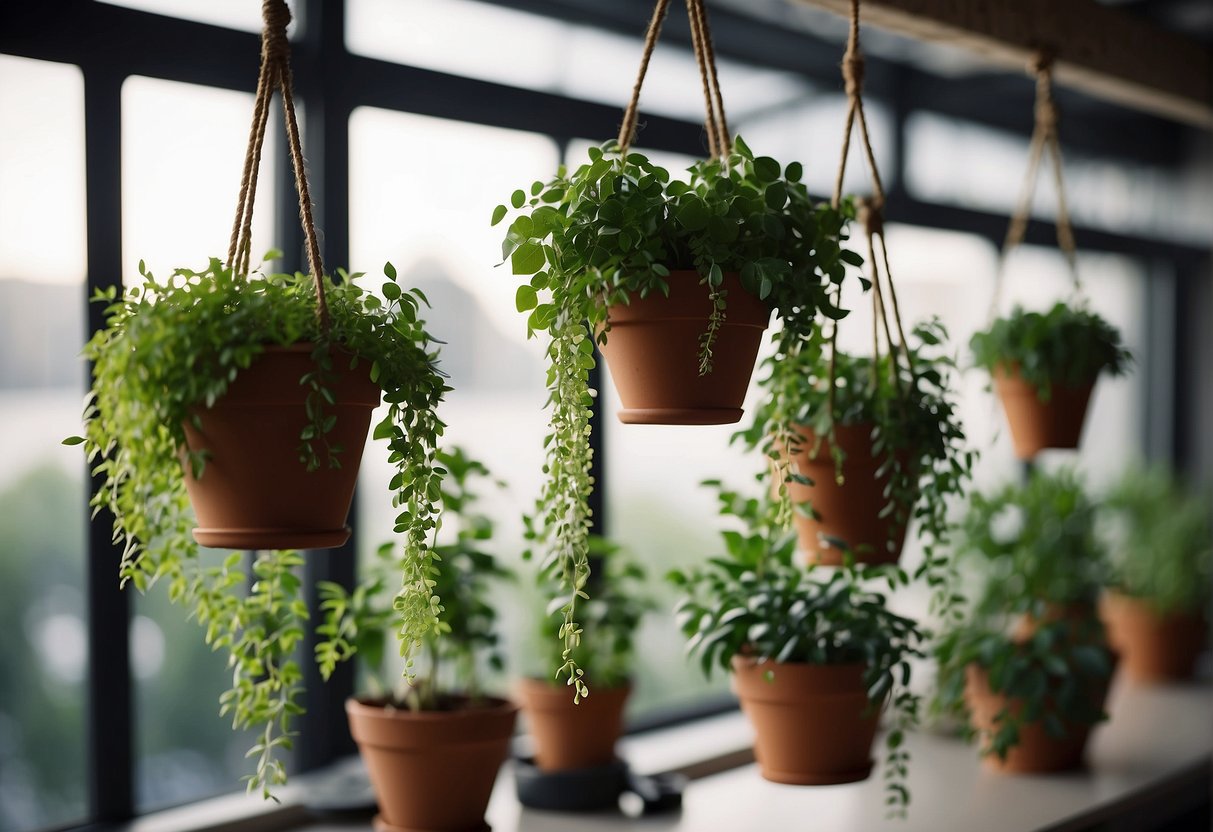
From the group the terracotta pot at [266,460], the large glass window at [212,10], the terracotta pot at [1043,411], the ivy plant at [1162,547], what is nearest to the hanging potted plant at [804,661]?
the terracotta pot at [1043,411]

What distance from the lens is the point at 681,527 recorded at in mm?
2828

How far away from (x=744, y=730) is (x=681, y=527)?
0.50 meters

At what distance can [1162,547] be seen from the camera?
339cm

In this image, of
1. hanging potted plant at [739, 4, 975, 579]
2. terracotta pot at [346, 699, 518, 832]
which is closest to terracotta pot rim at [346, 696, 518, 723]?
terracotta pot at [346, 699, 518, 832]

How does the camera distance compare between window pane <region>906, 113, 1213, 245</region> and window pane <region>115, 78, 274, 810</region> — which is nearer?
window pane <region>115, 78, 274, 810</region>

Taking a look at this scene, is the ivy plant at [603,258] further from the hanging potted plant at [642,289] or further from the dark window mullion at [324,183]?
the dark window mullion at [324,183]

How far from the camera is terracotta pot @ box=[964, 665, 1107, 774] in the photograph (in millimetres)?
2398

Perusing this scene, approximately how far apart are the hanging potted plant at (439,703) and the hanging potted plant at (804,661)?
0.35m

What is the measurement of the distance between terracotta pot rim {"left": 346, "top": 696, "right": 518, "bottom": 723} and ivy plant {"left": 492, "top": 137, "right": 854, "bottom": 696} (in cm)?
42

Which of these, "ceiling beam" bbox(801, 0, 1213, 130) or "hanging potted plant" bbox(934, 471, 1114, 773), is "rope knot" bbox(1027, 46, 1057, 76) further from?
"hanging potted plant" bbox(934, 471, 1114, 773)

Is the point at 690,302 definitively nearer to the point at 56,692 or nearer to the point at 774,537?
the point at 774,537

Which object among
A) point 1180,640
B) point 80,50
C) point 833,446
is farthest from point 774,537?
point 1180,640

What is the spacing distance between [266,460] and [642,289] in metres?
0.45

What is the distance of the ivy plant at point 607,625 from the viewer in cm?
216
